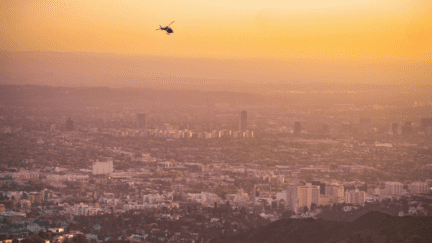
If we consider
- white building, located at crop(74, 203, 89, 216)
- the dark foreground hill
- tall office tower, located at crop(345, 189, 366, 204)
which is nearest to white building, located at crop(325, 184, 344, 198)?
tall office tower, located at crop(345, 189, 366, 204)

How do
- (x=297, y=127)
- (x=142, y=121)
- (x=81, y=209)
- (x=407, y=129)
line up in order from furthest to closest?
1. (x=142, y=121)
2. (x=297, y=127)
3. (x=407, y=129)
4. (x=81, y=209)

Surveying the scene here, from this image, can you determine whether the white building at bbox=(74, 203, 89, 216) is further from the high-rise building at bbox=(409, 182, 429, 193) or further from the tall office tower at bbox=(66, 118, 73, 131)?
the tall office tower at bbox=(66, 118, 73, 131)

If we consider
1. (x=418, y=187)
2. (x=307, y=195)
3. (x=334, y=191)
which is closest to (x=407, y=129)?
(x=418, y=187)

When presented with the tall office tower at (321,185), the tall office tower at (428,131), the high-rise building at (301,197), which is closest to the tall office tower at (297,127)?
the tall office tower at (428,131)

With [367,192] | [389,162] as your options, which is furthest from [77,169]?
[389,162]

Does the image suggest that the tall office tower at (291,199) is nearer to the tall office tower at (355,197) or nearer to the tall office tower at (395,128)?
the tall office tower at (355,197)

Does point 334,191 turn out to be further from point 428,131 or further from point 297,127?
point 297,127
